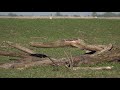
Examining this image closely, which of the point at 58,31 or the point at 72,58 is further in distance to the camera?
the point at 58,31

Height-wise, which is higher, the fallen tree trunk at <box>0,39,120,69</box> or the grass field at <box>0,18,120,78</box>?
the fallen tree trunk at <box>0,39,120,69</box>

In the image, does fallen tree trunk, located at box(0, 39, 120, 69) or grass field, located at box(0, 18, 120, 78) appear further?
grass field, located at box(0, 18, 120, 78)

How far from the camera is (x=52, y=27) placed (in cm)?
2781

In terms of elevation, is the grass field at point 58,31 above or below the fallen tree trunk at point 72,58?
below

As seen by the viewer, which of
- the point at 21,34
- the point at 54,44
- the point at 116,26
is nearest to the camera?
the point at 54,44

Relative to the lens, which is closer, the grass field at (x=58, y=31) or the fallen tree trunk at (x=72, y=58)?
the fallen tree trunk at (x=72, y=58)

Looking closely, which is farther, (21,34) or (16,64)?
(21,34)

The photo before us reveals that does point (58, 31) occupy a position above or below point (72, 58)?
below

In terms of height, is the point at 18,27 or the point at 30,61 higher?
the point at 30,61
